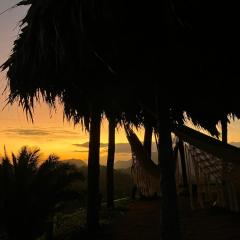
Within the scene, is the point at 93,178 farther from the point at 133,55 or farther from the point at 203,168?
the point at 133,55

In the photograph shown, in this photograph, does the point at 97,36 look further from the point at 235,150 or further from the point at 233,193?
the point at 233,193

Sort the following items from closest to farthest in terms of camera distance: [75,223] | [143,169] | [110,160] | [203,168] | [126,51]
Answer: [126,51], [203,168], [143,169], [75,223], [110,160]

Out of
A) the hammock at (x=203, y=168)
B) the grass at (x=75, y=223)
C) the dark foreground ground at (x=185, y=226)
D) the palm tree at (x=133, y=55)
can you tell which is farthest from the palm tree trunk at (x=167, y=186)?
the grass at (x=75, y=223)

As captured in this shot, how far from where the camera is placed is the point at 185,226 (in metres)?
9.58

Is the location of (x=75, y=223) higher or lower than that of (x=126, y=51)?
lower

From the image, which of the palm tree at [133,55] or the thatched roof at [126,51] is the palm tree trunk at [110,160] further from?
the thatched roof at [126,51]

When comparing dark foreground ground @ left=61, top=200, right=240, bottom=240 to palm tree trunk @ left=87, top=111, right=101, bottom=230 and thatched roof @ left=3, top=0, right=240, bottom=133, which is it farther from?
thatched roof @ left=3, top=0, right=240, bottom=133

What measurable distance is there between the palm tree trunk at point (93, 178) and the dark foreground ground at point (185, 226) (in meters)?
0.30

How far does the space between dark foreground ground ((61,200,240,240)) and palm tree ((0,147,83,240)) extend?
3.04 ft

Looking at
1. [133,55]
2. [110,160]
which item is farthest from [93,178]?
[110,160]

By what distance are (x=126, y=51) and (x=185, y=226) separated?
433 centimetres

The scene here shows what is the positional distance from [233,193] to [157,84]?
352 cm

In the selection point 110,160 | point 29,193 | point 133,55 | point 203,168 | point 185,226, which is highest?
point 133,55

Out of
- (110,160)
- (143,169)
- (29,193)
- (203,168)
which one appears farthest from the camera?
(110,160)
